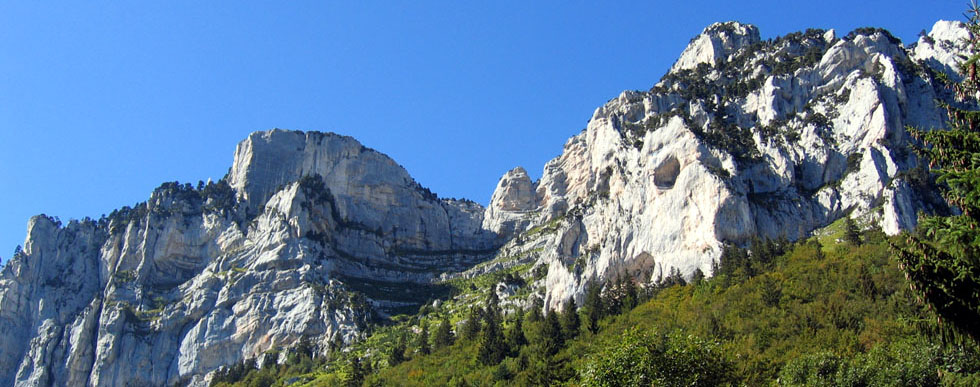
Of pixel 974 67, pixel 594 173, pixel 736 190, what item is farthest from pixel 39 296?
pixel 974 67

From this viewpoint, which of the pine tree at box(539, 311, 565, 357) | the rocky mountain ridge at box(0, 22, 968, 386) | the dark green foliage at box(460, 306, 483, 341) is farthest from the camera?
the rocky mountain ridge at box(0, 22, 968, 386)

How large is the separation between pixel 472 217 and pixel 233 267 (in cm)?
6097

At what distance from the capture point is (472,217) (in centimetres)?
18738

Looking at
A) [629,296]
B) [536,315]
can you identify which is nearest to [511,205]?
[536,315]

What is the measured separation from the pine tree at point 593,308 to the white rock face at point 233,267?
39200 millimetres

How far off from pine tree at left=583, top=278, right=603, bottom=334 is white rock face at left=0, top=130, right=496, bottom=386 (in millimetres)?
39200

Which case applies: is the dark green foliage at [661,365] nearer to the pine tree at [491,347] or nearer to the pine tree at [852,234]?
the pine tree at [491,347]

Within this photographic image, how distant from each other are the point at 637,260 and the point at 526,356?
32.8 metres

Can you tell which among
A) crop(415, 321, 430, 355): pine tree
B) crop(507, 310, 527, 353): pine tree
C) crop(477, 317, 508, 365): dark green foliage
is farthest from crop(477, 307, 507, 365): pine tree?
crop(415, 321, 430, 355): pine tree

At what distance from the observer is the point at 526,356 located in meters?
84.5

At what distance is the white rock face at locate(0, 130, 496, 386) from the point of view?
131 metres

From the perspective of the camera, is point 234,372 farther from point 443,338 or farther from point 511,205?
point 511,205

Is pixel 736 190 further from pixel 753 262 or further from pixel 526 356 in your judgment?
pixel 526 356

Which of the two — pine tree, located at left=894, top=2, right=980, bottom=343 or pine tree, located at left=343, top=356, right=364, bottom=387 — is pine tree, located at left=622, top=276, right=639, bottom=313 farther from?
pine tree, located at left=894, top=2, right=980, bottom=343
